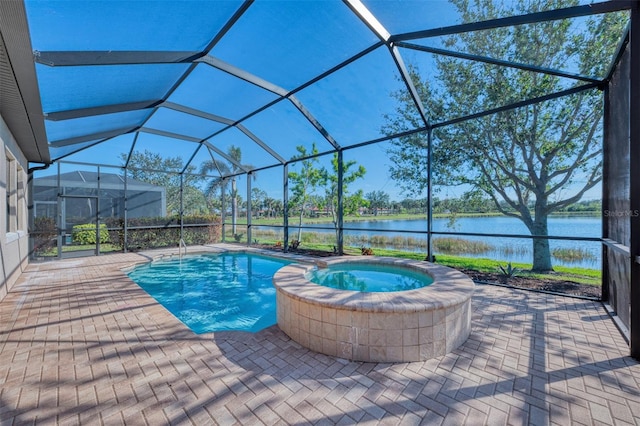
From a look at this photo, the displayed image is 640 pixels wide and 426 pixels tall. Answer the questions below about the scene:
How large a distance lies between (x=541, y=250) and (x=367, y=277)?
5350mm

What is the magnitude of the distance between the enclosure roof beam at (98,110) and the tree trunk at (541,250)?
33.7 ft

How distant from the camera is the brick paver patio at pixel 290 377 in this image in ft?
6.17

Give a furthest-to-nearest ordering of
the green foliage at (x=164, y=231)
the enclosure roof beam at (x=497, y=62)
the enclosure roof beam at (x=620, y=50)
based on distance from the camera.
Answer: the green foliage at (x=164, y=231) < the enclosure roof beam at (x=497, y=62) < the enclosure roof beam at (x=620, y=50)

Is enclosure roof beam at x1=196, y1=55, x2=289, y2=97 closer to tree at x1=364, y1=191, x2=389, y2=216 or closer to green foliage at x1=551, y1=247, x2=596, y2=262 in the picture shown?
tree at x1=364, y1=191, x2=389, y2=216

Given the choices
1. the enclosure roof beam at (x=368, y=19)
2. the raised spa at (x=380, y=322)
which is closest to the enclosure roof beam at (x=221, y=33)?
the enclosure roof beam at (x=368, y=19)

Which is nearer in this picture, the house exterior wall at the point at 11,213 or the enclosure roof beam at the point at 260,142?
the house exterior wall at the point at 11,213

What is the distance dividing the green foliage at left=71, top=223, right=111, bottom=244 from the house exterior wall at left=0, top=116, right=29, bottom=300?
1947 millimetres

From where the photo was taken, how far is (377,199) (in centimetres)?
1374

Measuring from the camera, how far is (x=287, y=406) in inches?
76.8

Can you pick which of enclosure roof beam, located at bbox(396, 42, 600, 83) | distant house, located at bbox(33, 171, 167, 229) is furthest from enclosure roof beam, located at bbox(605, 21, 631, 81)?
distant house, located at bbox(33, 171, 167, 229)

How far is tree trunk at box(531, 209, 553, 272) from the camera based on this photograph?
7160 millimetres

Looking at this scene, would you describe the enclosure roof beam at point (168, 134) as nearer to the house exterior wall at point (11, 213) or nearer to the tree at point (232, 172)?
the tree at point (232, 172)

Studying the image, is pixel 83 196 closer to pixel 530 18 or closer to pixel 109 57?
pixel 109 57

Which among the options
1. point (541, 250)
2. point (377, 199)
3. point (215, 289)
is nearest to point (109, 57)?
point (215, 289)
